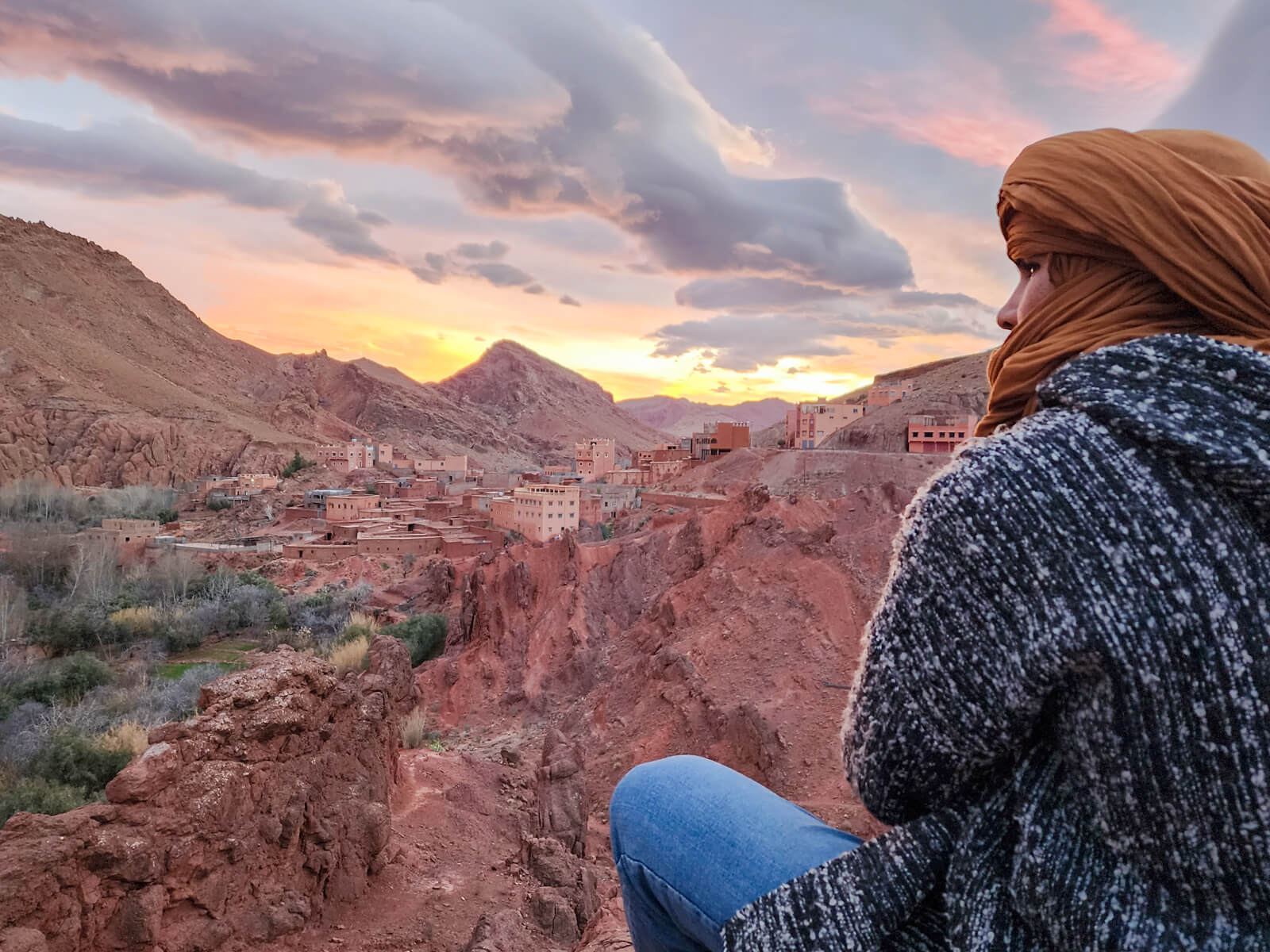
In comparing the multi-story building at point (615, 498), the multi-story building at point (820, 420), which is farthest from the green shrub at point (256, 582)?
the multi-story building at point (820, 420)

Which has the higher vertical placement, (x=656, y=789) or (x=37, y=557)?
(x=656, y=789)

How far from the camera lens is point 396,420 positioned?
240ft

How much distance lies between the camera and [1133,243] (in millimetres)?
1060

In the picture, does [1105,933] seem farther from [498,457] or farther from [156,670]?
[498,457]

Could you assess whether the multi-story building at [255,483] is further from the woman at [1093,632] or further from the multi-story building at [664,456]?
A: the woman at [1093,632]

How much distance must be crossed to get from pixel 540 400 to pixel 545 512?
78003 mm

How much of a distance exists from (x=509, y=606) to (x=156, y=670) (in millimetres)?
7289

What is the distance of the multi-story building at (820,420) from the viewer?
114 ft

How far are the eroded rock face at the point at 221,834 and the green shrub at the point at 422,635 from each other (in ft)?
30.3

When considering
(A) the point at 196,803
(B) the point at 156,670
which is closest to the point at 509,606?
(B) the point at 156,670

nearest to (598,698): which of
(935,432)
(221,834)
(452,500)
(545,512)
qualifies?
(221,834)

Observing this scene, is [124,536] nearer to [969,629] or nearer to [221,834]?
[221,834]

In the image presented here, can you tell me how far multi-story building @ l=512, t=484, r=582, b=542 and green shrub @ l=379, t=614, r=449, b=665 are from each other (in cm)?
699

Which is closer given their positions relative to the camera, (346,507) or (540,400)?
(346,507)
